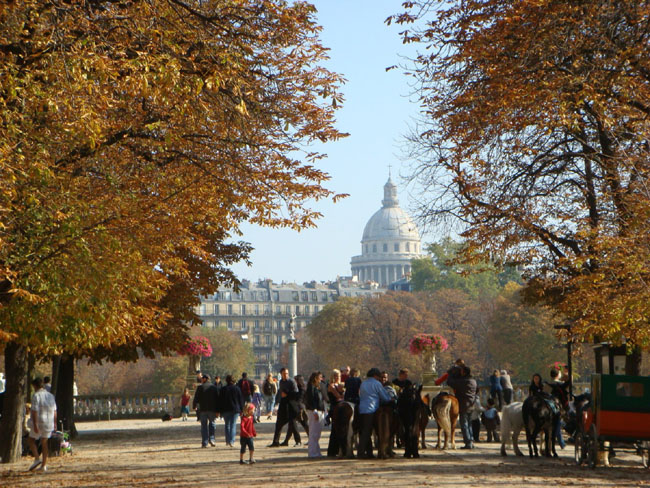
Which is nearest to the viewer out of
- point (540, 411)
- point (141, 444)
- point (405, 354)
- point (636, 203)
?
point (636, 203)

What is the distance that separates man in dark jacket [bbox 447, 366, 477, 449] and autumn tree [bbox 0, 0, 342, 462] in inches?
213

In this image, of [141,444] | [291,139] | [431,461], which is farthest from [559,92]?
[141,444]

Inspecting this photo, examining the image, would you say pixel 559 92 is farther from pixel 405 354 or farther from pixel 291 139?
pixel 405 354

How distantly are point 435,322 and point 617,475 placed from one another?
82.6 metres

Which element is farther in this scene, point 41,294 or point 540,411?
point 540,411

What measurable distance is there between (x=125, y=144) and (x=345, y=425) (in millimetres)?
6419

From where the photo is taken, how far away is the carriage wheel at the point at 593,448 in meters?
16.2

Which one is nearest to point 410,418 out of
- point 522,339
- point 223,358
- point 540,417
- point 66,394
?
point 540,417

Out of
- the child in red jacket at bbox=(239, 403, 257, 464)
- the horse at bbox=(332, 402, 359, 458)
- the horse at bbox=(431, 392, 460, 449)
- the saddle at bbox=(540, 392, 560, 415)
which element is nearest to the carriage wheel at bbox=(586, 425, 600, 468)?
the saddle at bbox=(540, 392, 560, 415)

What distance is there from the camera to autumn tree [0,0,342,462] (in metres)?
11.4

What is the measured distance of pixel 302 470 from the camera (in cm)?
1653

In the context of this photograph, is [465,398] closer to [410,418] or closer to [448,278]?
[410,418]

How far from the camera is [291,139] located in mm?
18828

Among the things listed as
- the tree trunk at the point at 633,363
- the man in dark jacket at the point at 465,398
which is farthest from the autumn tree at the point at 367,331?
the tree trunk at the point at 633,363
